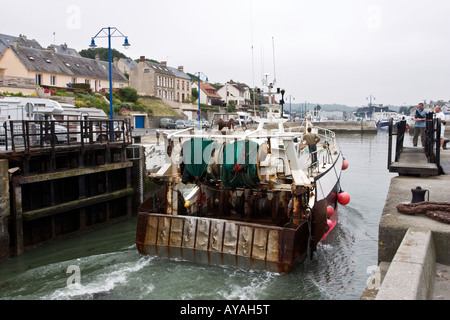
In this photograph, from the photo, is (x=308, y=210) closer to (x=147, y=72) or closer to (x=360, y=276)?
(x=360, y=276)

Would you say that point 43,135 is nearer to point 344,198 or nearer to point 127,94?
point 344,198

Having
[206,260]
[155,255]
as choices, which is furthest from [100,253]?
[206,260]

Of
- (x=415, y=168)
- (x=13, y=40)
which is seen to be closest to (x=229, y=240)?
(x=415, y=168)

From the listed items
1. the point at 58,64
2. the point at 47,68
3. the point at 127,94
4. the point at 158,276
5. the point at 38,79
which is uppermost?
the point at 58,64

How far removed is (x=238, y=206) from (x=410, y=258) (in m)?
7.57

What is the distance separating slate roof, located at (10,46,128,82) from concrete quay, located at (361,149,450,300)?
150 ft

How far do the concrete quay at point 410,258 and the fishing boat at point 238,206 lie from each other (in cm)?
271

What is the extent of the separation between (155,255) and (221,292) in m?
2.69

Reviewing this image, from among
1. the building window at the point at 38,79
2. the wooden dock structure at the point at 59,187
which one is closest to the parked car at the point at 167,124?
the building window at the point at 38,79

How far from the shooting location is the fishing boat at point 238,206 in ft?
33.6

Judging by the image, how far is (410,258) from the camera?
17.6 feet

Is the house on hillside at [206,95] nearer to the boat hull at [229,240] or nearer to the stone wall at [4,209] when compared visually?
the stone wall at [4,209]

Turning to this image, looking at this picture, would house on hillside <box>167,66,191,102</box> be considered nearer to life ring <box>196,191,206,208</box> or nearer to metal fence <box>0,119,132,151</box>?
metal fence <box>0,119,132,151</box>

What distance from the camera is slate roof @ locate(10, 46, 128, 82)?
4618 cm
